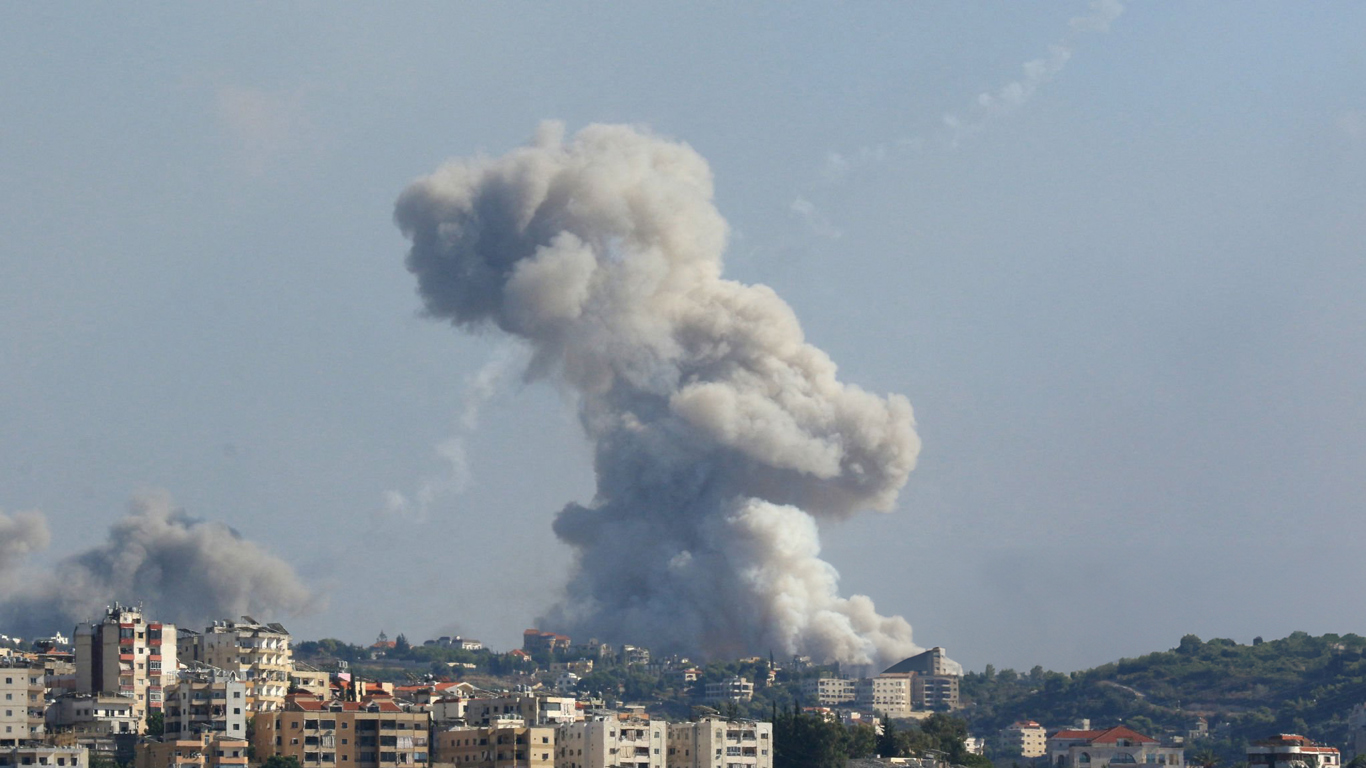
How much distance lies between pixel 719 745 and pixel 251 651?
18.0 meters

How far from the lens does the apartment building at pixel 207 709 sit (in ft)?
253

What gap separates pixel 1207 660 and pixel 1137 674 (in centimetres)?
608

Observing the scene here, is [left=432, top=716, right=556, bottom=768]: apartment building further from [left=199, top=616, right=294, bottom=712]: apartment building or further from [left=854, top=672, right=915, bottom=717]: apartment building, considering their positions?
[left=854, top=672, right=915, bottom=717]: apartment building

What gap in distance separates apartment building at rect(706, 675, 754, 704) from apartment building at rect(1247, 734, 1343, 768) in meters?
46.6

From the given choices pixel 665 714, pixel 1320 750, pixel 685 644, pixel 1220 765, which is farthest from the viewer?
pixel 685 644

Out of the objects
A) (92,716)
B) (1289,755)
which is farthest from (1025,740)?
(92,716)

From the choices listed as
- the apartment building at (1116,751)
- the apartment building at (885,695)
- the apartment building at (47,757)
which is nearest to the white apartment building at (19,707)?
the apartment building at (47,757)

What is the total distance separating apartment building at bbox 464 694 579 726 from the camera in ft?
276

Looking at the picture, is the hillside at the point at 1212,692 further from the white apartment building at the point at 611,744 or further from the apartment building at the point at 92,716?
the apartment building at the point at 92,716

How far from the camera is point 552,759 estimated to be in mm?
81125

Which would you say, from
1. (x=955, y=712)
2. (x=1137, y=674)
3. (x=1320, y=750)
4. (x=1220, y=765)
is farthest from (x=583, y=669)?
(x=1320, y=750)

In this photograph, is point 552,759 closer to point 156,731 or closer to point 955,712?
point 156,731

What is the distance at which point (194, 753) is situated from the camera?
2921 inches

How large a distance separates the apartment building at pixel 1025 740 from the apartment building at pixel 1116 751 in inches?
611
